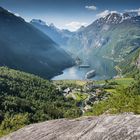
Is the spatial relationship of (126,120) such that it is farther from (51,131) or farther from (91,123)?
(51,131)

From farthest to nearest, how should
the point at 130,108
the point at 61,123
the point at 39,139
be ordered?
the point at 130,108 → the point at 61,123 → the point at 39,139

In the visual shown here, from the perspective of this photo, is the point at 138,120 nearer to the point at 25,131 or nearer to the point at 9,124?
the point at 25,131

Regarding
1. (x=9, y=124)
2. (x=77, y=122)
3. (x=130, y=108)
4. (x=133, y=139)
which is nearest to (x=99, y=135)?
(x=133, y=139)

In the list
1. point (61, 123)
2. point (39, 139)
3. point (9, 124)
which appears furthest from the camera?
point (9, 124)

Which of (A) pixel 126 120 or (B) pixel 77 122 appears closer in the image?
(A) pixel 126 120

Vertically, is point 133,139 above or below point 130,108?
below

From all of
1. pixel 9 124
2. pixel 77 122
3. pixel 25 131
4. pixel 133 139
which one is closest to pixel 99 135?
pixel 133 139
